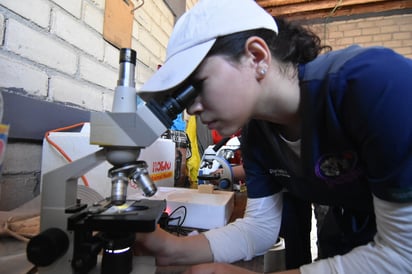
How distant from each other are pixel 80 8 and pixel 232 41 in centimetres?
85

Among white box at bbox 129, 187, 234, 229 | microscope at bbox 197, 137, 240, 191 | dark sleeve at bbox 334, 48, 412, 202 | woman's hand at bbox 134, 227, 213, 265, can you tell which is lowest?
woman's hand at bbox 134, 227, 213, 265

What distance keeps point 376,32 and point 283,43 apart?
13.7 feet

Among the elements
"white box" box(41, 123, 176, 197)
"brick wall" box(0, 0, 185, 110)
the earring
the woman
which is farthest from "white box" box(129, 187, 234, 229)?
"brick wall" box(0, 0, 185, 110)

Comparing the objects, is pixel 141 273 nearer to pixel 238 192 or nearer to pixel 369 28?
pixel 238 192

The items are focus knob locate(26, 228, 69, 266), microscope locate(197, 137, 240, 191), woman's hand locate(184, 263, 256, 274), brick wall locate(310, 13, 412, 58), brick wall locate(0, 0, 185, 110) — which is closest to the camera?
focus knob locate(26, 228, 69, 266)

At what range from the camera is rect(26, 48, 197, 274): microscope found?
46 cm

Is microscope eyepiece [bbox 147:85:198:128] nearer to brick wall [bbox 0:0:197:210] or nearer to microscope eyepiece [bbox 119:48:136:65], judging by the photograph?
microscope eyepiece [bbox 119:48:136:65]

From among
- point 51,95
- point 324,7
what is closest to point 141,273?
point 51,95

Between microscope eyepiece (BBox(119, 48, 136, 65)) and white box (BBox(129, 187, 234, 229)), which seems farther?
white box (BBox(129, 187, 234, 229))

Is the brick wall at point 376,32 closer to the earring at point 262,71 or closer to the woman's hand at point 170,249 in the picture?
the earring at point 262,71

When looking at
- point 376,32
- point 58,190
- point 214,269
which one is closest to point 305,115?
point 214,269

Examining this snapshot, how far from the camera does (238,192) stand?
1.54 meters

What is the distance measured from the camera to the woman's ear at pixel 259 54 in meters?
0.61

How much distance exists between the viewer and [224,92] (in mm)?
603
